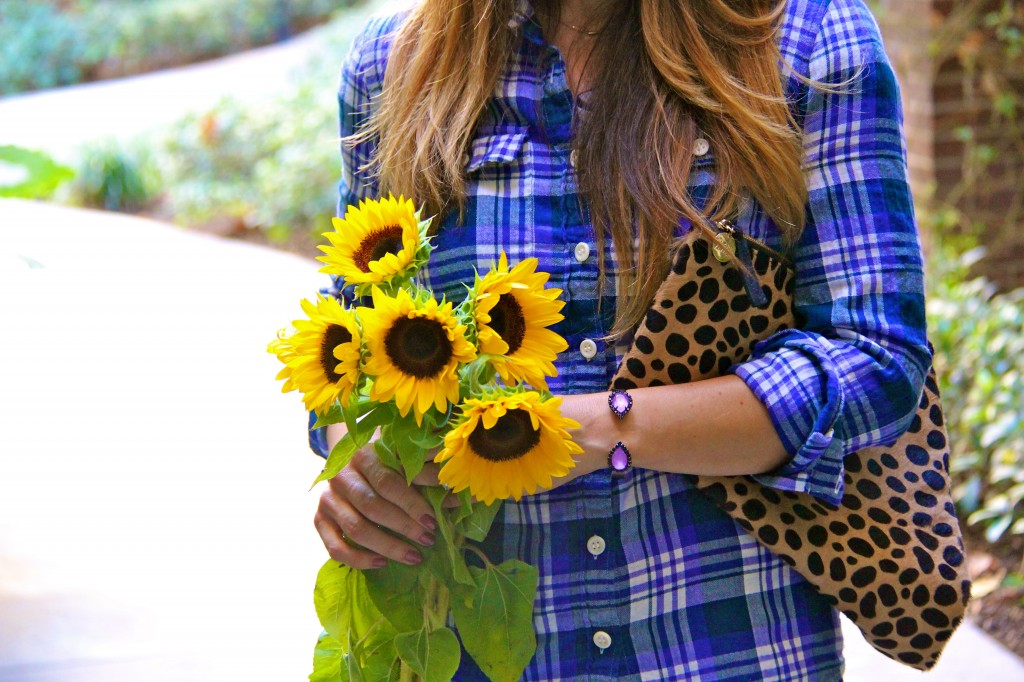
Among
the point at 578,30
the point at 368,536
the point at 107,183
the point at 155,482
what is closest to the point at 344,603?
the point at 368,536

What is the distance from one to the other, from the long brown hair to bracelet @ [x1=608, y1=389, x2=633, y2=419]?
0.13 meters

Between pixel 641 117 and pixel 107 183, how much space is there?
989 cm

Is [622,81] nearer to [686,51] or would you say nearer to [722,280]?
[686,51]

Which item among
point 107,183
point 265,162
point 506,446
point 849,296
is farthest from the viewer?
point 107,183

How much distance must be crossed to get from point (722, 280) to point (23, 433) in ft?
15.6

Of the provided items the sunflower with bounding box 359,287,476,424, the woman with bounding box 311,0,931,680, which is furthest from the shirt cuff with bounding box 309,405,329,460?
the sunflower with bounding box 359,287,476,424

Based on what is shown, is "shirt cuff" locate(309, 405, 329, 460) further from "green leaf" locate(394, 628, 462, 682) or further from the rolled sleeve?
the rolled sleeve

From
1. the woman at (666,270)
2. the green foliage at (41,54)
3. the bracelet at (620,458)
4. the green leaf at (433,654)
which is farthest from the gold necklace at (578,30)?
the green foliage at (41,54)

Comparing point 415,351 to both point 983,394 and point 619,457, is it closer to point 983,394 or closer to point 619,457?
point 619,457

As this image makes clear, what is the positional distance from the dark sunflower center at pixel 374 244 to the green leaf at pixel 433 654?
43cm

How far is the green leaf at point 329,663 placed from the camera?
53.2 inches

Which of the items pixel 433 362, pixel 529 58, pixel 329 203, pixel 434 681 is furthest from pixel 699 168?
pixel 329 203

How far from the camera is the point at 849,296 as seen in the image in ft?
4.35

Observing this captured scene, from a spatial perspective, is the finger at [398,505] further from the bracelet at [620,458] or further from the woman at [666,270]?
the bracelet at [620,458]
